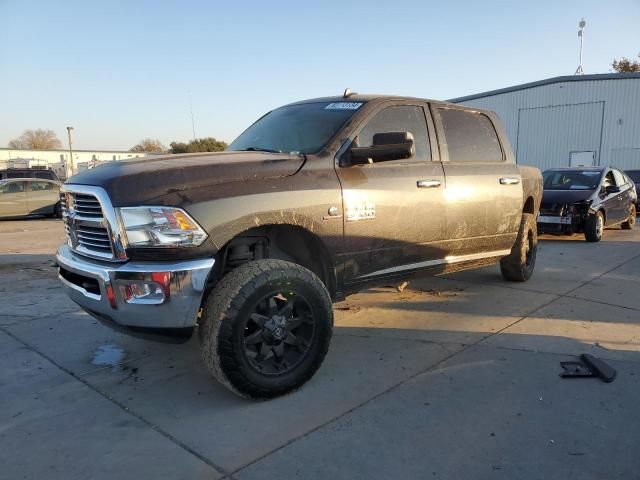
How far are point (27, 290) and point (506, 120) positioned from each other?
2674cm

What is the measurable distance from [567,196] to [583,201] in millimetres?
323

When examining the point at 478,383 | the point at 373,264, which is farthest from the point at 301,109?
the point at 478,383

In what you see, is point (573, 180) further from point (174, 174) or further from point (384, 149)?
point (174, 174)

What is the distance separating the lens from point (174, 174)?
303 centimetres

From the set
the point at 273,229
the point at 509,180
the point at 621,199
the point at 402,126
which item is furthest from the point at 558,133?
the point at 273,229

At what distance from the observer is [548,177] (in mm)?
11367

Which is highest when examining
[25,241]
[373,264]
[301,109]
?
[301,109]

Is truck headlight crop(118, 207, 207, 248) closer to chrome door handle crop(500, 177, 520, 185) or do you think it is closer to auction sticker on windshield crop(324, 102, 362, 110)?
auction sticker on windshield crop(324, 102, 362, 110)

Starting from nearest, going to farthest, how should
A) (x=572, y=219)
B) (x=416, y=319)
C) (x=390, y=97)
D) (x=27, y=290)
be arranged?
1. (x=390, y=97)
2. (x=416, y=319)
3. (x=27, y=290)
4. (x=572, y=219)

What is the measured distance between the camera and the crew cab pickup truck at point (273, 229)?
115 inches

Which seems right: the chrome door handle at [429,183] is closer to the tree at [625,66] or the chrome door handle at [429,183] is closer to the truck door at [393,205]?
the truck door at [393,205]

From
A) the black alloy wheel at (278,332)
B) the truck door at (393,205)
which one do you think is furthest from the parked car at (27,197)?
the black alloy wheel at (278,332)

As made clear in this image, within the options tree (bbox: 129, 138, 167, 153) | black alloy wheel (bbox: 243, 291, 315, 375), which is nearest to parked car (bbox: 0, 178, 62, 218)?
black alloy wheel (bbox: 243, 291, 315, 375)

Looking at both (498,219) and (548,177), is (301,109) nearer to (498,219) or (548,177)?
(498,219)
